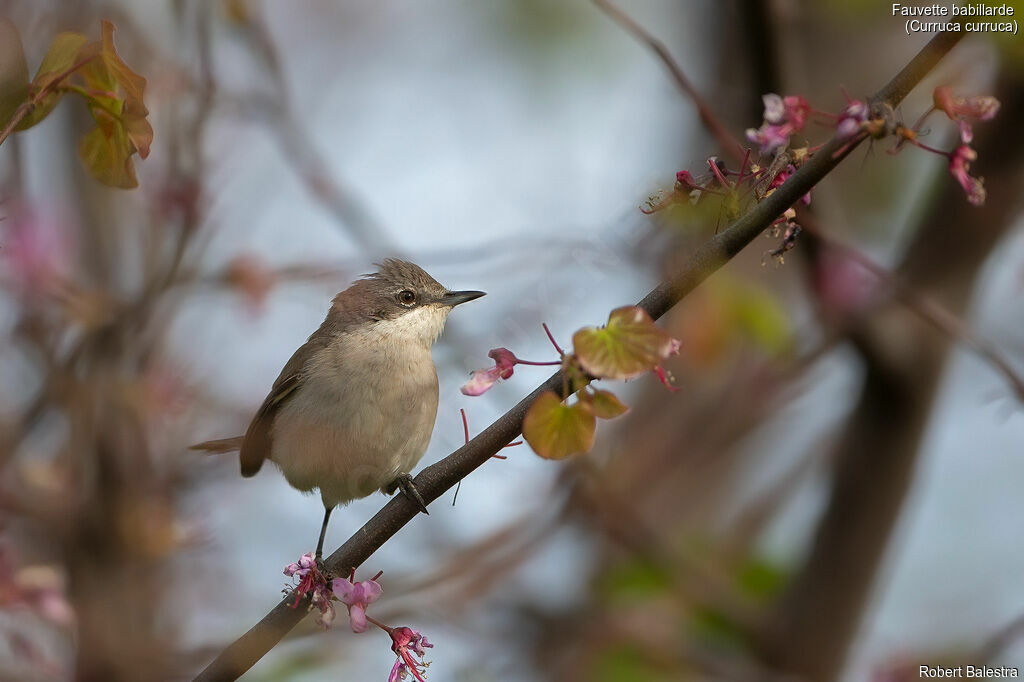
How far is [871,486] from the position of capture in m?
5.12

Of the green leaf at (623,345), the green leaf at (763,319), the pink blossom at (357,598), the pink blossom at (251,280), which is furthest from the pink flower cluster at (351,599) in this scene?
the green leaf at (763,319)

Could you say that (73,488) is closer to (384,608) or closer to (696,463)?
(384,608)

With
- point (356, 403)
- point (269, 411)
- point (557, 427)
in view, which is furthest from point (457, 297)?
point (557, 427)

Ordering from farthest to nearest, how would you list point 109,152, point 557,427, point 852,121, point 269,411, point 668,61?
point 269,411, point 668,61, point 109,152, point 557,427, point 852,121

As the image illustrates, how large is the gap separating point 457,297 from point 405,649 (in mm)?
2078

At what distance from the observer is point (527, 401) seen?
6.46ft

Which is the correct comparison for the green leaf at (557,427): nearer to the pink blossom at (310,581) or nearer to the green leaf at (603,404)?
the green leaf at (603,404)

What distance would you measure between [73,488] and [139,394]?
21.7 inches

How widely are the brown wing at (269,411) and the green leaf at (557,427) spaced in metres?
2.18

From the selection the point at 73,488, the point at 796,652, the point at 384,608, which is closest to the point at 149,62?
the point at 73,488

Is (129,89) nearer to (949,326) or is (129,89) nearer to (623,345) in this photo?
(623,345)

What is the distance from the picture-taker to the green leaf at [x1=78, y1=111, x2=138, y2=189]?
2252mm

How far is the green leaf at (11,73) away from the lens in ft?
6.65

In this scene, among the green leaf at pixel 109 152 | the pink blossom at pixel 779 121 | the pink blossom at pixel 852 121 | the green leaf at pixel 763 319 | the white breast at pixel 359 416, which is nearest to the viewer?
the pink blossom at pixel 852 121
